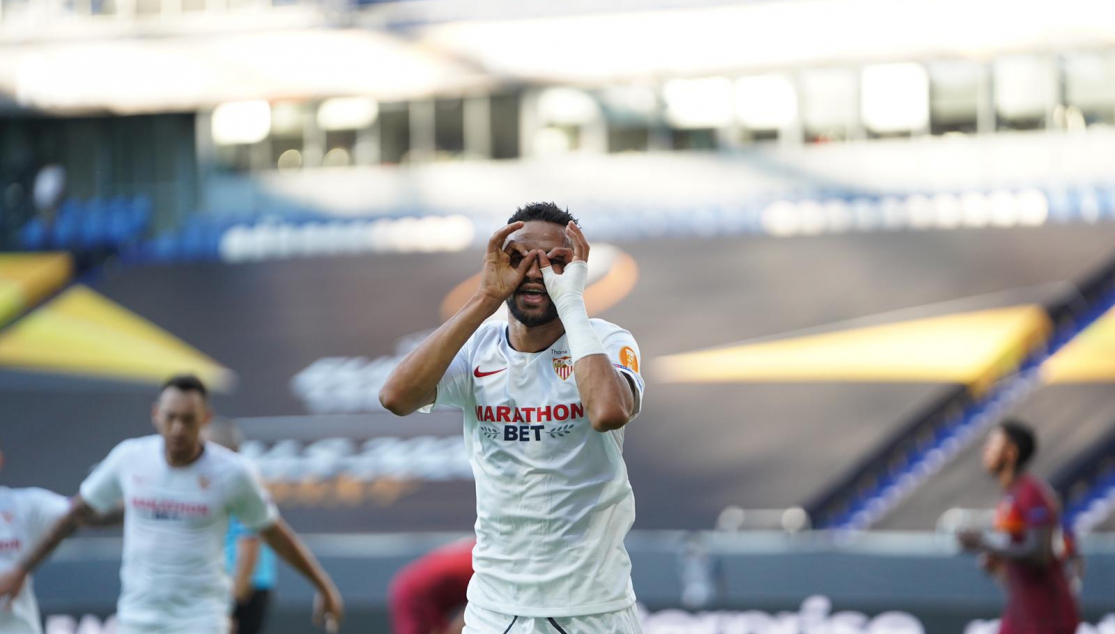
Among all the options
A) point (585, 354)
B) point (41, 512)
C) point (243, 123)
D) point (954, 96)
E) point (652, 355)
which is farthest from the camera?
point (243, 123)

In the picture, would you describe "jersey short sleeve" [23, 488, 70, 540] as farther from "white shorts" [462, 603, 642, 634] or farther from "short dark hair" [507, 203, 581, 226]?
"short dark hair" [507, 203, 581, 226]

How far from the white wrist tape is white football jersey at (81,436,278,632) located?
10.5 ft

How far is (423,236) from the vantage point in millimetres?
23500

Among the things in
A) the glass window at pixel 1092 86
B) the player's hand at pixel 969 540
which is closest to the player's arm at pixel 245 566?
the player's hand at pixel 969 540

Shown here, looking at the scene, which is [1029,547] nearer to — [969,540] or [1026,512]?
[1026,512]

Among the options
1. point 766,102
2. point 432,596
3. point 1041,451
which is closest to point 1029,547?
point 432,596

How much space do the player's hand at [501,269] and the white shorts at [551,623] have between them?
2.98ft

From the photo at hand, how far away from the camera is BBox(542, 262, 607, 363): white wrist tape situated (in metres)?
3.83

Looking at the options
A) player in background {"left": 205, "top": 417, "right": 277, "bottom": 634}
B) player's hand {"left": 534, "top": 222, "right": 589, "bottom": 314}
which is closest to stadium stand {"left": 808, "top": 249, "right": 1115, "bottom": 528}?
player in background {"left": 205, "top": 417, "right": 277, "bottom": 634}

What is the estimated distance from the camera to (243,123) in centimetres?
2592

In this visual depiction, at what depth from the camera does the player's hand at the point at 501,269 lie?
387cm

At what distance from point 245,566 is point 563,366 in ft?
15.6

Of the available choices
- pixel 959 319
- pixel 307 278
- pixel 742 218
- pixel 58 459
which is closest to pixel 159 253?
pixel 307 278

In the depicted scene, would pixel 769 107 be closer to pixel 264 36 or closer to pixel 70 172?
pixel 264 36
